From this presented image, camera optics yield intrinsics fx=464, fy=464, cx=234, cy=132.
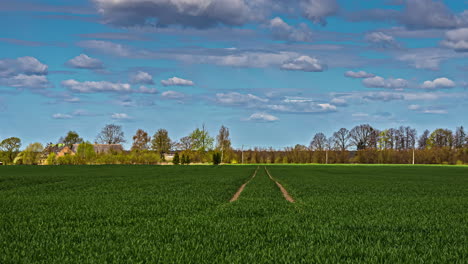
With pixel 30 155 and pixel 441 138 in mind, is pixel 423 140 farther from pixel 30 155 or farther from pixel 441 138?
pixel 30 155

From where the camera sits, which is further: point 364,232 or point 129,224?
point 129,224

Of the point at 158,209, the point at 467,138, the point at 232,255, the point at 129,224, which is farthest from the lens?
the point at 467,138

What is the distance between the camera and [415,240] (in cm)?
942

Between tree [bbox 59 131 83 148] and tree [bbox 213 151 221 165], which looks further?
tree [bbox 59 131 83 148]

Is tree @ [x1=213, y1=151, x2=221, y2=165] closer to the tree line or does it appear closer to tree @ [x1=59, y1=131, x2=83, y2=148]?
the tree line

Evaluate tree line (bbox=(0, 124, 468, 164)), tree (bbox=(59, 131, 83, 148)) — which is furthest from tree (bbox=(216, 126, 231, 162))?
tree (bbox=(59, 131, 83, 148))

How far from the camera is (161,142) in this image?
139 m

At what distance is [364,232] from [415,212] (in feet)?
17.5

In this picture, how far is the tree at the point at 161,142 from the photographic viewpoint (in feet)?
454

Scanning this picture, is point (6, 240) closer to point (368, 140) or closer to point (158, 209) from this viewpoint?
point (158, 209)

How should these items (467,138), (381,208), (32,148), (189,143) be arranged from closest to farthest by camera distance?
(381,208)
(32,148)
(467,138)
(189,143)

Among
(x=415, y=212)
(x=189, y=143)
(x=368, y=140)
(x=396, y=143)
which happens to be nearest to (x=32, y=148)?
(x=189, y=143)

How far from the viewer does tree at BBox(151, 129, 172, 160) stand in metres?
138

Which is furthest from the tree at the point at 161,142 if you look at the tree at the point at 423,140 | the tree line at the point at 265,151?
the tree at the point at 423,140
